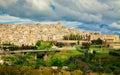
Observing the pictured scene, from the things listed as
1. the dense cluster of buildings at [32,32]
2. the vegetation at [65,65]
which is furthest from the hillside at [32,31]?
the vegetation at [65,65]

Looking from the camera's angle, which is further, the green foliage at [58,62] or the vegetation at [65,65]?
the green foliage at [58,62]

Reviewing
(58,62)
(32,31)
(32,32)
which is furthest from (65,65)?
(32,31)

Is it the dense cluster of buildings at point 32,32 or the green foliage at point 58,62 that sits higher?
the dense cluster of buildings at point 32,32

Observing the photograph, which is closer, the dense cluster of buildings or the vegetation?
the vegetation

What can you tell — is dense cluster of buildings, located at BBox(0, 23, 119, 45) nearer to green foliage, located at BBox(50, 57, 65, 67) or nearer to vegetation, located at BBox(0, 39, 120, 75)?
vegetation, located at BBox(0, 39, 120, 75)

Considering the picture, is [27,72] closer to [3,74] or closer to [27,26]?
[3,74]

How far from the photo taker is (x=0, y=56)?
9331cm

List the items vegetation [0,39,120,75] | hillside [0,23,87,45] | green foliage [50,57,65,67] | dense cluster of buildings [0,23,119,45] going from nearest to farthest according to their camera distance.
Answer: vegetation [0,39,120,75] < green foliage [50,57,65,67] < dense cluster of buildings [0,23,119,45] < hillside [0,23,87,45]

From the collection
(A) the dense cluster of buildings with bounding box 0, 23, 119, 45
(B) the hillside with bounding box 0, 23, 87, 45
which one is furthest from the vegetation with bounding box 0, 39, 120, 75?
(B) the hillside with bounding box 0, 23, 87, 45

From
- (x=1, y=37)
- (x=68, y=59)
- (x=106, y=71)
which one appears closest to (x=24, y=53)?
(x=68, y=59)

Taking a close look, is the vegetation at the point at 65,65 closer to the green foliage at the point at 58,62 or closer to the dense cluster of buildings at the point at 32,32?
the green foliage at the point at 58,62

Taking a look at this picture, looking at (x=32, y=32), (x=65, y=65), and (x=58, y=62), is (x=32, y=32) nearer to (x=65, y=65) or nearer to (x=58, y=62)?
(x=58, y=62)

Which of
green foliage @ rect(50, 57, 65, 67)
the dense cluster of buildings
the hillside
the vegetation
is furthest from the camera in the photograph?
the hillside

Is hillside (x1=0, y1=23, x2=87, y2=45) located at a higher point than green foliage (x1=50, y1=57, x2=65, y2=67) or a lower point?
higher
